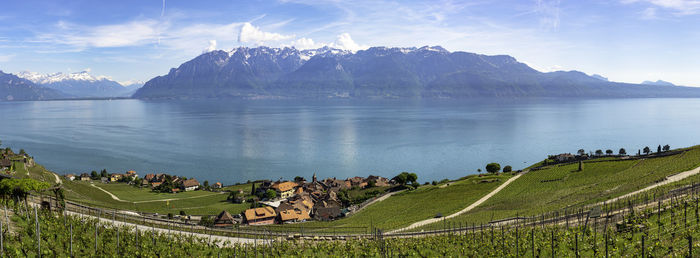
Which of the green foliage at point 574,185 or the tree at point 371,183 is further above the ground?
the green foliage at point 574,185

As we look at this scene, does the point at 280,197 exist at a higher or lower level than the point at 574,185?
lower

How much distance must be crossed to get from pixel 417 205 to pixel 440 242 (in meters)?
29.5

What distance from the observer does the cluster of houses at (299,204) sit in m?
54.6

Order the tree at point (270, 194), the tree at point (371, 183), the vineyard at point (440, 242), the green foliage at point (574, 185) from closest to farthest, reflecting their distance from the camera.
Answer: the vineyard at point (440, 242)
the green foliage at point (574, 185)
the tree at point (270, 194)
the tree at point (371, 183)

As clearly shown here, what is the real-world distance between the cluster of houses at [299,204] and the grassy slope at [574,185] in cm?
2280

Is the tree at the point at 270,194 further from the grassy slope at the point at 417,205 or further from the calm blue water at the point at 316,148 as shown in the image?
the calm blue water at the point at 316,148

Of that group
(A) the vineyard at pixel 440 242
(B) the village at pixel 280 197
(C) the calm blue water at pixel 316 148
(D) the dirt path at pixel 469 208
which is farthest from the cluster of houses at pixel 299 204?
(A) the vineyard at pixel 440 242

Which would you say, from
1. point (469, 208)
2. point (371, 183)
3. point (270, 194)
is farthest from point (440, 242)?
point (371, 183)

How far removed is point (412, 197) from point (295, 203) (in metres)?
18.3

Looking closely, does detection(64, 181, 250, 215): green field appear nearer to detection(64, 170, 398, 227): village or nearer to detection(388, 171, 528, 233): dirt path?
detection(64, 170, 398, 227): village

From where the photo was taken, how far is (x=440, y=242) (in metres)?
26.5

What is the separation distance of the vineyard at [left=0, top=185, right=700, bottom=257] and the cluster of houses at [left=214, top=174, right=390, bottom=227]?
2622cm

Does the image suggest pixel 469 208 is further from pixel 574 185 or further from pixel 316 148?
pixel 316 148

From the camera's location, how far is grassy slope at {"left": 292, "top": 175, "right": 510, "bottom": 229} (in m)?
46.7
